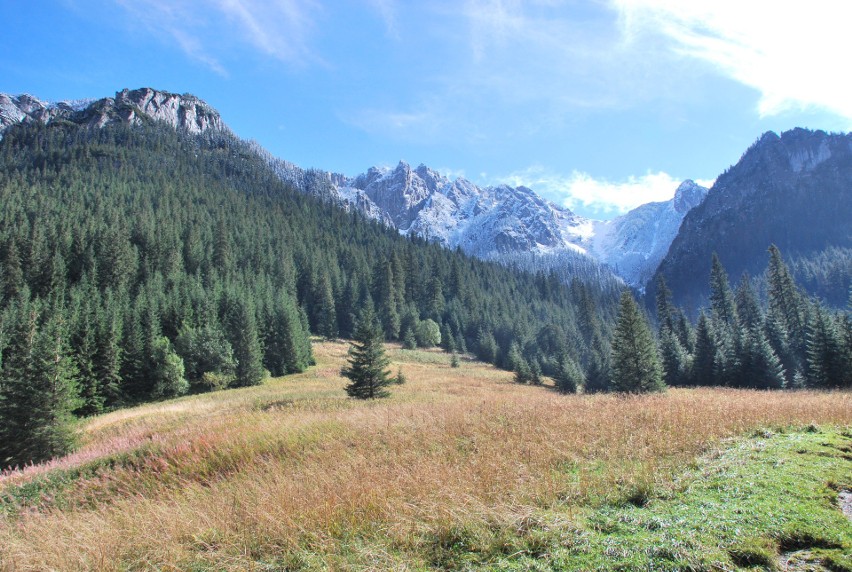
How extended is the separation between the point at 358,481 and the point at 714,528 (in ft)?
16.8

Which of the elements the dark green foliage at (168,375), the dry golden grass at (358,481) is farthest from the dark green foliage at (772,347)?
the dark green foliage at (168,375)

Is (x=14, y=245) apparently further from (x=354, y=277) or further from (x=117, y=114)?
(x=117, y=114)

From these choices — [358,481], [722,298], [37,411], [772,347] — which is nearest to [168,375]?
[37,411]

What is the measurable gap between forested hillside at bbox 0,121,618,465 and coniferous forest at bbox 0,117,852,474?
0.32m

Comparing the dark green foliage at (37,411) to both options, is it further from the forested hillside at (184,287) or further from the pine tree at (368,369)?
the pine tree at (368,369)

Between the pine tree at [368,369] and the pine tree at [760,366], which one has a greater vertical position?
the pine tree at [368,369]

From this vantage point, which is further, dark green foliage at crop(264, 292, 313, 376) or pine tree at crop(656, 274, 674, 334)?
pine tree at crop(656, 274, 674, 334)

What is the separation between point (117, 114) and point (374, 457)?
260m

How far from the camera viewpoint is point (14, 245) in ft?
224

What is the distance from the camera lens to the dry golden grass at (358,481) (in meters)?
5.24

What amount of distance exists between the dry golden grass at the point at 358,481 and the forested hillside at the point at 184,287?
55.4 feet

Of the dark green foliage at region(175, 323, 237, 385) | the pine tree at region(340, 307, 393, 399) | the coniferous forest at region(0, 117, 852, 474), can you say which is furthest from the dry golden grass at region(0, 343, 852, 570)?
the dark green foliage at region(175, 323, 237, 385)

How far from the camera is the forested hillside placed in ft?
147

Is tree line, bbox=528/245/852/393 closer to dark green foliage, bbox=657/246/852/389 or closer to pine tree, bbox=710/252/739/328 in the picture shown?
dark green foliage, bbox=657/246/852/389
